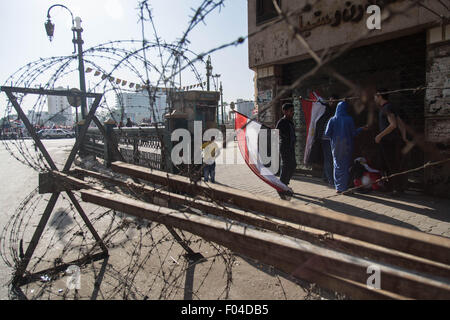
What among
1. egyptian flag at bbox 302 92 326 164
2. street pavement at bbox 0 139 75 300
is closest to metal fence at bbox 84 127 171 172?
street pavement at bbox 0 139 75 300

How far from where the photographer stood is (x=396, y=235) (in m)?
1.34

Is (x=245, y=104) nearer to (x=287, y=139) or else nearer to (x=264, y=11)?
(x=264, y=11)

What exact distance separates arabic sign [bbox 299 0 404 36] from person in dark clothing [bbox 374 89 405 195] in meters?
2.01

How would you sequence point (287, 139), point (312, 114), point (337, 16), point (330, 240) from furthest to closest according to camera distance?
point (312, 114) < point (337, 16) < point (287, 139) < point (330, 240)

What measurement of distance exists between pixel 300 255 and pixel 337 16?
7.15m

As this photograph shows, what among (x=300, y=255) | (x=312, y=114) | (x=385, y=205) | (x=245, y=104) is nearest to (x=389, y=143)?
(x=385, y=205)

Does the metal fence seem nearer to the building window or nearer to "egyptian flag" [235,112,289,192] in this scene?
"egyptian flag" [235,112,289,192]

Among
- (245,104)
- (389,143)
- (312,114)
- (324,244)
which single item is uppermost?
(245,104)

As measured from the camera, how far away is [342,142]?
19.1 ft

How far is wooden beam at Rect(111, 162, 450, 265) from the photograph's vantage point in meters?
1.30

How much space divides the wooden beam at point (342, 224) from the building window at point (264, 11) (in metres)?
8.08
